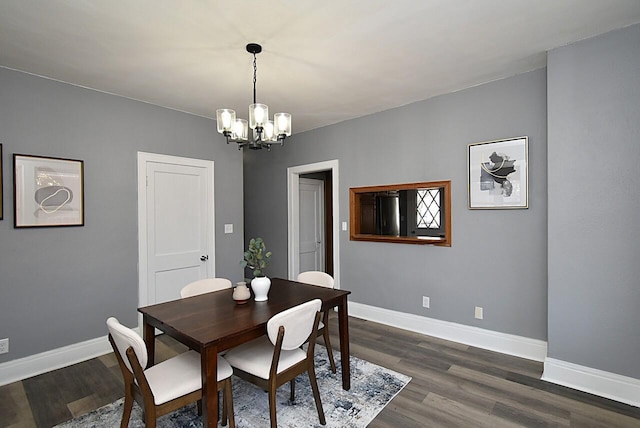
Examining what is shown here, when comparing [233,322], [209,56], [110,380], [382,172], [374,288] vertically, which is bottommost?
[110,380]

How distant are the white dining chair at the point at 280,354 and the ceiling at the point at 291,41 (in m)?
1.82

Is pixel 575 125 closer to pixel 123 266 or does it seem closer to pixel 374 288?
pixel 374 288

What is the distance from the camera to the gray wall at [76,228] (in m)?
2.64

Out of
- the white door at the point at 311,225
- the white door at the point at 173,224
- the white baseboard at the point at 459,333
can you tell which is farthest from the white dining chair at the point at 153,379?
the white door at the point at 311,225

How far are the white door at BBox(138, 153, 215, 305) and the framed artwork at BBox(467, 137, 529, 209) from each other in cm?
306

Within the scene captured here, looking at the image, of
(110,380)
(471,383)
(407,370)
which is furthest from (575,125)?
(110,380)

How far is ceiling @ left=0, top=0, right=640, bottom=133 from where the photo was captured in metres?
1.91

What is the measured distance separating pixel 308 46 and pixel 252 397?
2619 millimetres

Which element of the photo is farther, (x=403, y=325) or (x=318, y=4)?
(x=403, y=325)

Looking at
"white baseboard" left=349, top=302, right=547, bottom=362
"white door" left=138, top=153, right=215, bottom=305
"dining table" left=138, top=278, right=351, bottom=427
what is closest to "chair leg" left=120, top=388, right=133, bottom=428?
"dining table" left=138, top=278, right=351, bottom=427

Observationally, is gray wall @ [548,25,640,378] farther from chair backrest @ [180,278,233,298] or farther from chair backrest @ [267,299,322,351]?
chair backrest @ [180,278,233,298]

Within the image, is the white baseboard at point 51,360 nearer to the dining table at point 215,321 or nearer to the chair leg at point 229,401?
the dining table at point 215,321

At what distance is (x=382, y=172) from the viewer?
384 centimetres

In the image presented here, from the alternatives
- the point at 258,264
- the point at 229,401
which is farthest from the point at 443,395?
the point at 258,264
